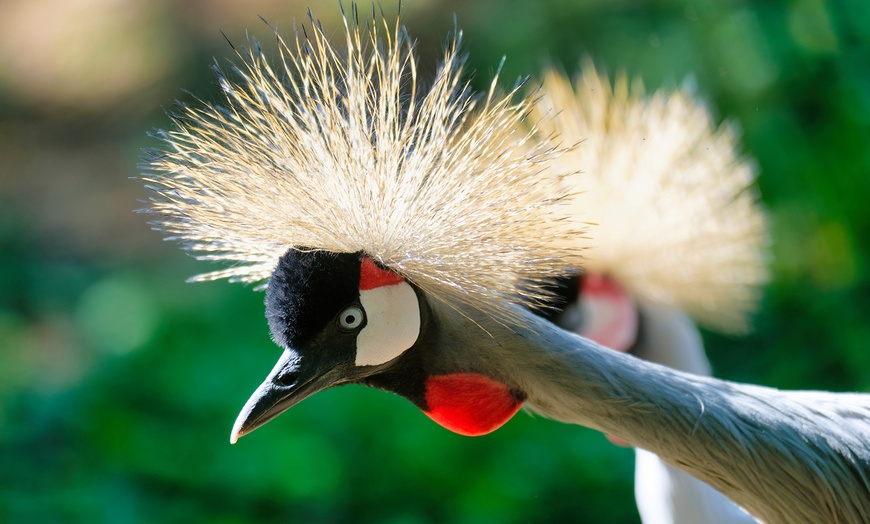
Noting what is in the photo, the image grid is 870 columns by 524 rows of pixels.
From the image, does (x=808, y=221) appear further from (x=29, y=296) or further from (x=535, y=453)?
(x=29, y=296)

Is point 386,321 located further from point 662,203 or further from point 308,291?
point 662,203

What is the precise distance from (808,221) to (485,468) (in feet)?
3.56

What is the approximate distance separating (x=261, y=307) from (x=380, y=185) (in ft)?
4.73

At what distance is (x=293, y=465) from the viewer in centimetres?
202

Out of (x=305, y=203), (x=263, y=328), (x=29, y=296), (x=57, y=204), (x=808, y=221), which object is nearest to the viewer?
(x=305, y=203)

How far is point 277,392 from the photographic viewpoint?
78 centimetres

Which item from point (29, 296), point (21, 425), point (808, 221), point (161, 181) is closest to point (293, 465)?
point (21, 425)

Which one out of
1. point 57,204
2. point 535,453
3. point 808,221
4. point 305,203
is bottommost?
point 535,453

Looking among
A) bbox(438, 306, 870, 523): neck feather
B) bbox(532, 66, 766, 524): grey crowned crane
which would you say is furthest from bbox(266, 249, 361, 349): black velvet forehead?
bbox(532, 66, 766, 524): grey crowned crane

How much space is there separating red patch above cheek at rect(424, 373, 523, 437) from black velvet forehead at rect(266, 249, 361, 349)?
0.13 meters

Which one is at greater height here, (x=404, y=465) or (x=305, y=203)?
(x=305, y=203)

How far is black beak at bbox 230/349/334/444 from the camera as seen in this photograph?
2.53 ft

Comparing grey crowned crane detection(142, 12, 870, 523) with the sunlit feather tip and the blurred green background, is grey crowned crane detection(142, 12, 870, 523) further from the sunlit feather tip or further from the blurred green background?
the blurred green background

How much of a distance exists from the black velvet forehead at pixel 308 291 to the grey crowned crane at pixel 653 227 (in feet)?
1.87
